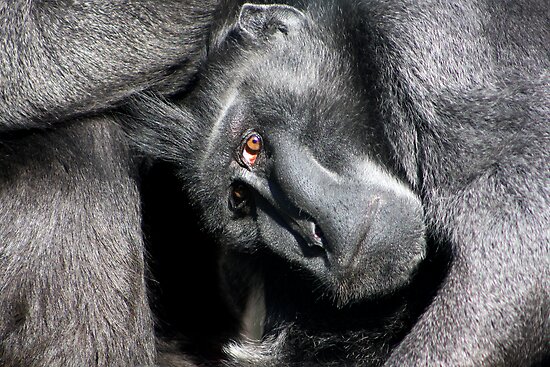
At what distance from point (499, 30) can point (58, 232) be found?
80.0 inches

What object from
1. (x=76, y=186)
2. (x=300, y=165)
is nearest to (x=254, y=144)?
(x=300, y=165)

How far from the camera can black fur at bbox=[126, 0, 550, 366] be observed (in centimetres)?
439

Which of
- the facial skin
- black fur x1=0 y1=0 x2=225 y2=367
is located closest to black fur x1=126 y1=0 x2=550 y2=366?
the facial skin

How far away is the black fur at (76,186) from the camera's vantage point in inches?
181

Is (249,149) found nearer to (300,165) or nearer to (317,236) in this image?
(300,165)

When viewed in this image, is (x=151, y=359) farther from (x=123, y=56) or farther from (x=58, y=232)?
(x=123, y=56)

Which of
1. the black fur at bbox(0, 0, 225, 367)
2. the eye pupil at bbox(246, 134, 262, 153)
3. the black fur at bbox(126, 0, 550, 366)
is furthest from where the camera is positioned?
the eye pupil at bbox(246, 134, 262, 153)

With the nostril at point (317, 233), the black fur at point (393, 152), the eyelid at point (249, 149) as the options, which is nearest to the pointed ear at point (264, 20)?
the black fur at point (393, 152)

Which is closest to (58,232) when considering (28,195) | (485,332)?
(28,195)

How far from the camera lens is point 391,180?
470 centimetres

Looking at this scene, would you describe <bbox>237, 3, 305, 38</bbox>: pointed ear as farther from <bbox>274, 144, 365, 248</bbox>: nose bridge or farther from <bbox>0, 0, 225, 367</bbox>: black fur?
<bbox>274, 144, 365, 248</bbox>: nose bridge

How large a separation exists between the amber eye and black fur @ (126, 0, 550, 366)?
0.03 metres

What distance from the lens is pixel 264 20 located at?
15.9 ft

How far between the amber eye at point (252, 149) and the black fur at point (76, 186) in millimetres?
472
